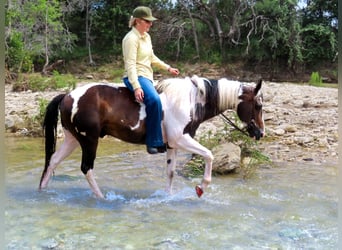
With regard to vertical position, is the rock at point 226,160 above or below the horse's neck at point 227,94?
below

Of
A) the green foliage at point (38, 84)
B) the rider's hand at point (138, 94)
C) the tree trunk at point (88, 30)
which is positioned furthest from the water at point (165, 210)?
the tree trunk at point (88, 30)

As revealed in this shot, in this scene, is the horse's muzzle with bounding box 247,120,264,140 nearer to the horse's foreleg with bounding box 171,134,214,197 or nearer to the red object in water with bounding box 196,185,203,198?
the horse's foreleg with bounding box 171,134,214,197

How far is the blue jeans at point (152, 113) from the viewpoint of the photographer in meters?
4.69

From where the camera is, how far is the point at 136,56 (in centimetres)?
→ 478

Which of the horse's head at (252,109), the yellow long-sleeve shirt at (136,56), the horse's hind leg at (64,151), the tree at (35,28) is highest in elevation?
the tree at (35,28)

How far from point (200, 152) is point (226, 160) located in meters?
1.45

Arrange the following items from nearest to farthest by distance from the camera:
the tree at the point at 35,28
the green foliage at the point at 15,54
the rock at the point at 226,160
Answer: the rock at the point at 226,160 < the green foliage at the point at 15,54 < the tree at the point at 35,28

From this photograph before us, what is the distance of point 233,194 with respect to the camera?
5.18m

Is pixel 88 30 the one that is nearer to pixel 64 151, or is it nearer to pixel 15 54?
pixel 15 54

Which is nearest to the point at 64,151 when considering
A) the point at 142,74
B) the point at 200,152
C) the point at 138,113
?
the point at 138,113

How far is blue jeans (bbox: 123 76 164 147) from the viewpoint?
469 centimetres

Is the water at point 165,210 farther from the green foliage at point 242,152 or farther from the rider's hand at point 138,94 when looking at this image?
the rider's hand at point 138,94

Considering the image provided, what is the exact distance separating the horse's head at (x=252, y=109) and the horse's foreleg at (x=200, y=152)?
66cm

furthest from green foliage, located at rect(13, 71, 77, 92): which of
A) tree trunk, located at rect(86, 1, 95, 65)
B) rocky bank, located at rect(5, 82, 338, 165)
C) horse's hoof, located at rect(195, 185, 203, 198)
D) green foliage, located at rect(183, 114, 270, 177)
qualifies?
tree trunk, located at rect(86, 1, 95, 65)
